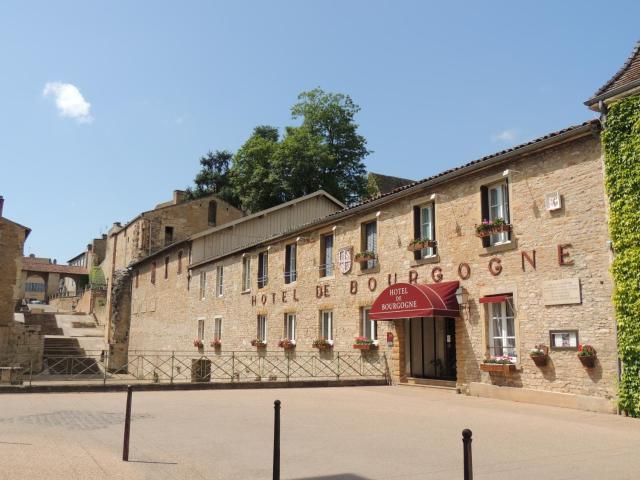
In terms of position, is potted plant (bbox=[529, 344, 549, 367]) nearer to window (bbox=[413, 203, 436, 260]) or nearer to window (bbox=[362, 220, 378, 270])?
window (bbox=[413, 203, 436, 260])

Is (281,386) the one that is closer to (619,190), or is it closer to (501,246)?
(501,246)

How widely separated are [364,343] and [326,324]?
8.50 feet

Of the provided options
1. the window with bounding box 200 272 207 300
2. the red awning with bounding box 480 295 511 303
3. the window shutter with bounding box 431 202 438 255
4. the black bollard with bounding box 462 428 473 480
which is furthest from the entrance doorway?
the window with bounding box 200 272 207 300

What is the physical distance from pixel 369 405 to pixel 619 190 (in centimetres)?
627

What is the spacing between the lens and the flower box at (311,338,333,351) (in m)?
18.1

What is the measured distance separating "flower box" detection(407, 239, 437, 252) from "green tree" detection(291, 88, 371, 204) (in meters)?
22.9

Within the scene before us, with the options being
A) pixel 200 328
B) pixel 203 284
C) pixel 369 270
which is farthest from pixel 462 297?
pixel 200 328

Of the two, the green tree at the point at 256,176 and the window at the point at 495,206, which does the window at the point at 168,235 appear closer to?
the green tree at the point at 256,176

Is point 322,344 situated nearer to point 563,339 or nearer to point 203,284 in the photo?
point 563,339

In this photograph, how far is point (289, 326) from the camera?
20828 millimetres

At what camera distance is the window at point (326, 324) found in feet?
60.7

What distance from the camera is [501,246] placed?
12.8m

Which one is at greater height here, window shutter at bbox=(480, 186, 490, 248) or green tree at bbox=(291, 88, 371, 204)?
green tree at bbox=(291, 88, 371, 204)

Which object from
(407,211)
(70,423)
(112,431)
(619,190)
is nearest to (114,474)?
(112,431)
